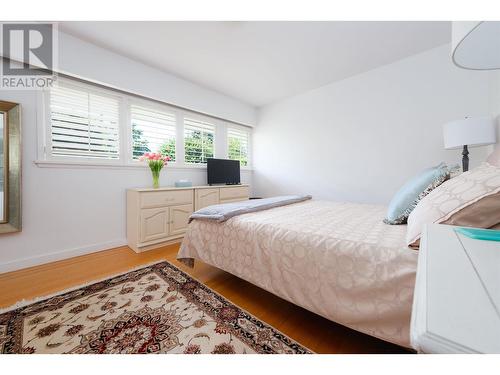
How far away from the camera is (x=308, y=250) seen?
3.91 feet

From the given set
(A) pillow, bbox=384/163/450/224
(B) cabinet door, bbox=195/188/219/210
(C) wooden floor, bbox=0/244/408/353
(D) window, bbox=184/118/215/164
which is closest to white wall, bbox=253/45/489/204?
(D) window, bbox=184/118/215/164

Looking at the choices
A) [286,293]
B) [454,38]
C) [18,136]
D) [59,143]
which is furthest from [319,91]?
[18,136]

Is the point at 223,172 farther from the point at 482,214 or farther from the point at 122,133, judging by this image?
the point at 482,214

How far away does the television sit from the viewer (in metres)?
3.70

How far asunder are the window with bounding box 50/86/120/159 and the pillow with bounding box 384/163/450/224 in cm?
317

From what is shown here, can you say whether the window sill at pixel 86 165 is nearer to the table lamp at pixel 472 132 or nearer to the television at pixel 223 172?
the television at pixel 223 172

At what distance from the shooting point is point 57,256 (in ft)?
7.48

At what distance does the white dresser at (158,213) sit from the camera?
2559 mm

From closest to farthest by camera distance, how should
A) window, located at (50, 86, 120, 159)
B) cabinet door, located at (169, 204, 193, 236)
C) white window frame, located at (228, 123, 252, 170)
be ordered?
window, located at (50, 86, 120, 159), cabinet door, located at (169, 204, 193, 236), white window frame, located at (228, 123, 252, 170)

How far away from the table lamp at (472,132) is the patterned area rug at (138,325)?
2253mm

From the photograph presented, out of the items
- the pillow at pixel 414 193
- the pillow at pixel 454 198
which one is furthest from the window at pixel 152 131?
the pillow at pixel 454 198

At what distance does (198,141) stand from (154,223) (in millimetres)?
1740

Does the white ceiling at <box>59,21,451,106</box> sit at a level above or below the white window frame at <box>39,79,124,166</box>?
above

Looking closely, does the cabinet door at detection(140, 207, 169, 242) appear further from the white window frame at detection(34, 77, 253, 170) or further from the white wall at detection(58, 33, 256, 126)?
the white wall at detection(58, 33, 256, 126)
